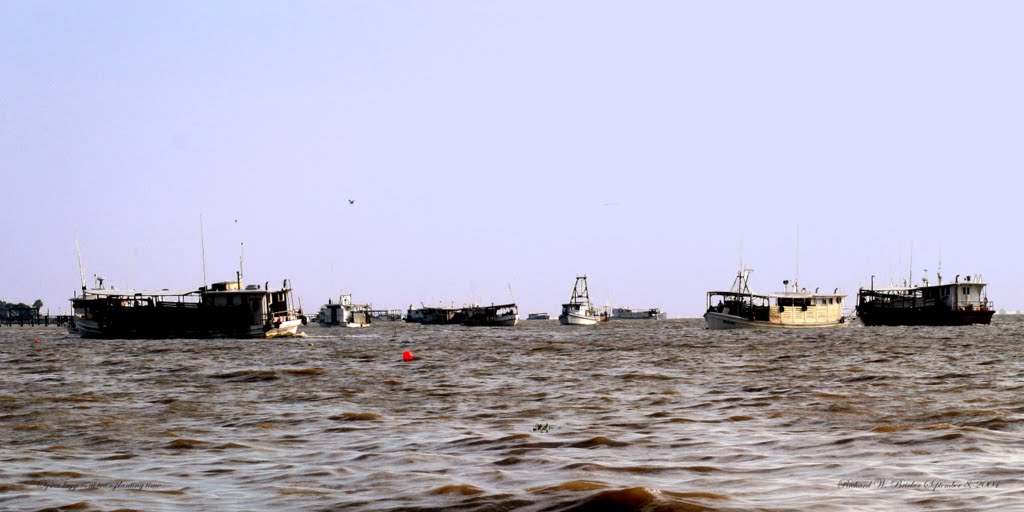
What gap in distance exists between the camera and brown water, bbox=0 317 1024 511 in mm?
10625

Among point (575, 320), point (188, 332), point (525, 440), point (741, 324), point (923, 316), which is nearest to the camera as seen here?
point (525, 440)

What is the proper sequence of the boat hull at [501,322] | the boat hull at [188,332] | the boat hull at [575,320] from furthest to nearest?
the boat hull at [575,320], the boat hull at [501,322], the boat hull at [188,332]

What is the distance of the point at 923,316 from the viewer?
9256 cm

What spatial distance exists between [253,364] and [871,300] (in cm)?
7863

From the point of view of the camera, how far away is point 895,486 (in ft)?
35.2

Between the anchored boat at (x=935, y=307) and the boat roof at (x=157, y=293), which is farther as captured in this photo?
the anchored boat at (x=935, y=307)

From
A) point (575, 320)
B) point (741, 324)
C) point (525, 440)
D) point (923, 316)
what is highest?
point (525, 440)

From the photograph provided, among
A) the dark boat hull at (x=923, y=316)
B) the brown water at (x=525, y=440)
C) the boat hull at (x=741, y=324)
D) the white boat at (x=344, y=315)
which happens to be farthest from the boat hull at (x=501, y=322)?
the brown water at (x=525, y=440)

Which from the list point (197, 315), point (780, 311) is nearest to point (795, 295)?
point (780, 311)

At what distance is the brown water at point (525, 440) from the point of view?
10625mm

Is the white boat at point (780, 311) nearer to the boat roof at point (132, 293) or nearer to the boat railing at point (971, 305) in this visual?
the boat railing at point (971, 305)

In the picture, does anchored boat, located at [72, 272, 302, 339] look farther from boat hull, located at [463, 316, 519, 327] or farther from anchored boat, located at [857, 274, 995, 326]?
boat hull, located at [463, 316, 519, 327]

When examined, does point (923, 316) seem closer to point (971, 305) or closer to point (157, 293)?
point (971, 305)

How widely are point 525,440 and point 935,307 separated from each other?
85356 mm
